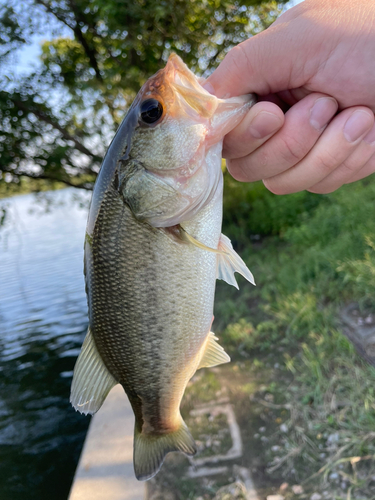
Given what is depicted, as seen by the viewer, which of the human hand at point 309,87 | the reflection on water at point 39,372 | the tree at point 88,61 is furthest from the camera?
the tree at point 88,61

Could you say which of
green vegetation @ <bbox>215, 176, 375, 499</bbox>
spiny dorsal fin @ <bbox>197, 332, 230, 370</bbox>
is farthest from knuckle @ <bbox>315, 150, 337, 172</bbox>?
green vegetation @ <bbox>215, 176, 375, 499</bbox>

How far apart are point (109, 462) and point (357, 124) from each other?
3.26 m

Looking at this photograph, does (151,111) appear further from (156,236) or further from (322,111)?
(322,111)

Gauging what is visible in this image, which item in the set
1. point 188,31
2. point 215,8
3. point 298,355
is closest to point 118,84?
point 188,31

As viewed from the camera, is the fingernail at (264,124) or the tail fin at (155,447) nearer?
the fingernail at (264,124)

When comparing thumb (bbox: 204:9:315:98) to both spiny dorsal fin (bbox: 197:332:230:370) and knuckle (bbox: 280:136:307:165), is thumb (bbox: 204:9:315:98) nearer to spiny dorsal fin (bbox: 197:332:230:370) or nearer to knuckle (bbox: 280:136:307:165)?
knuckle (bbox: 280:136:307:165)

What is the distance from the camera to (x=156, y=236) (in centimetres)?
150

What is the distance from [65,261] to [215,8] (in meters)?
9.44

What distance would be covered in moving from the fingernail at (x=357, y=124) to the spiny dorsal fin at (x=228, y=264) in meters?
0.69

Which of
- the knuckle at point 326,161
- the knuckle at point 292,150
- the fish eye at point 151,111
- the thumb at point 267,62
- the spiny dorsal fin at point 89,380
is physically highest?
the thumb at point 267,62

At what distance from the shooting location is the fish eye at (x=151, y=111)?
1.42m

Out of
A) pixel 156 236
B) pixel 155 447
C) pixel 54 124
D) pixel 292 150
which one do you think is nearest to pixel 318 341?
pixel 155 447

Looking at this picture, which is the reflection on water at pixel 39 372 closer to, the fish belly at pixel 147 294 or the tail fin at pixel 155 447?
the tail fin at pixel 155 447

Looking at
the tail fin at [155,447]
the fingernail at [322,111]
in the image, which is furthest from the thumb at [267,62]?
the tail fin at [155,447]
